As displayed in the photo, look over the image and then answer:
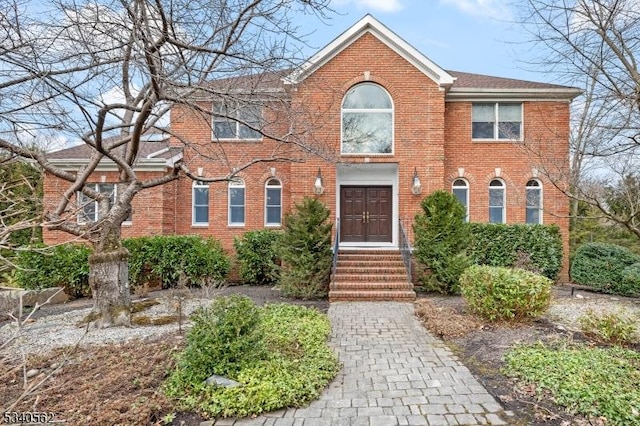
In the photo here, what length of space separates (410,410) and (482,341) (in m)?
2.66

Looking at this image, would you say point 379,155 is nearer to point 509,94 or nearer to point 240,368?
point 509,94

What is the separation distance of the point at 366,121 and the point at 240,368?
951 centimetres

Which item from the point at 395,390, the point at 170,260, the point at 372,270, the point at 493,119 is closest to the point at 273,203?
the point at 170,260

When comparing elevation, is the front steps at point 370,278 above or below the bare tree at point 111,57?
below

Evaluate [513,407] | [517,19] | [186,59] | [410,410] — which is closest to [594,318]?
Result: [513,407]

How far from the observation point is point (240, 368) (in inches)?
163

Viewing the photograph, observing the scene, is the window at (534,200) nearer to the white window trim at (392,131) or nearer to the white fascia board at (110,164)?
the white window trim at (392,131)

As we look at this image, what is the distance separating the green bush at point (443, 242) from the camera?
9.49 meters

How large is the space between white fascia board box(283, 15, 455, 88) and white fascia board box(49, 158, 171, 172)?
20.5ft

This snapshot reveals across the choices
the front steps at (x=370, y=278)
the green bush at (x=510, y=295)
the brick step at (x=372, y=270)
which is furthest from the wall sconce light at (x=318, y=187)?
the green bush at (x=510, y=295)

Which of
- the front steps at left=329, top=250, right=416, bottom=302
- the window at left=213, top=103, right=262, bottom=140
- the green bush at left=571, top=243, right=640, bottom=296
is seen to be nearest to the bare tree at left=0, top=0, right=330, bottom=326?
the window at left=213, top=103, right=262, bottom=140

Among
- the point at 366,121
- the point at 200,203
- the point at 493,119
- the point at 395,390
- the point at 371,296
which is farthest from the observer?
the point at 200,203

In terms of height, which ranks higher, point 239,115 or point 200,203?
point 239,115

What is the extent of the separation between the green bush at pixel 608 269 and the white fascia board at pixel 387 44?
7.11 meters
